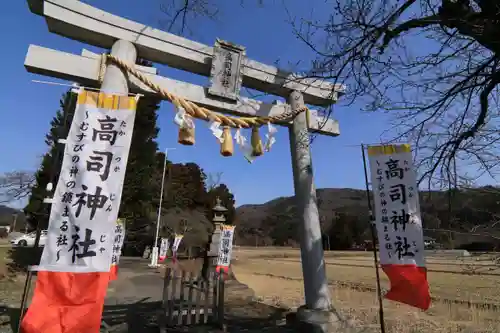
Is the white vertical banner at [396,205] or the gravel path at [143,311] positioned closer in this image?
the white vertical banner at [396,205]

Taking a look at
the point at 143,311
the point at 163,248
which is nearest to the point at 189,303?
the point at 143,311

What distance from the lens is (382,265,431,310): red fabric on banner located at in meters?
4.42

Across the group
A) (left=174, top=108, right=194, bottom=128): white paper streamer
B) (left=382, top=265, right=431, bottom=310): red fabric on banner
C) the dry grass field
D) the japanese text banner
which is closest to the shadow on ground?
the dry grass field

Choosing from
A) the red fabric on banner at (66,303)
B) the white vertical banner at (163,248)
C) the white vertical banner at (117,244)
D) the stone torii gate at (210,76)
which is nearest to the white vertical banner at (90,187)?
the red fabric on banner at (66,303)

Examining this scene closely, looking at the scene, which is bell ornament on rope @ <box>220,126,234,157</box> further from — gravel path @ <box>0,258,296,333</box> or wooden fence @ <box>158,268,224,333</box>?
gravel path @ <box>0,258,296,333</box>

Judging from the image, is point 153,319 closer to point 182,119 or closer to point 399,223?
point 182,119

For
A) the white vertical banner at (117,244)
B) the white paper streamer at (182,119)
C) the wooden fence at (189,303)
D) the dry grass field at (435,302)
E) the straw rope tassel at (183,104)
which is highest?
the straw rope tassel at (183,104)

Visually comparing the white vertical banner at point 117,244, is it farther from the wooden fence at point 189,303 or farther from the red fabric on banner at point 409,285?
the red fabric on banner at point 409,285

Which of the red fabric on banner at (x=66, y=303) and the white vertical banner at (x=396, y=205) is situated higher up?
the white vertical banner at (x=396, y=205)

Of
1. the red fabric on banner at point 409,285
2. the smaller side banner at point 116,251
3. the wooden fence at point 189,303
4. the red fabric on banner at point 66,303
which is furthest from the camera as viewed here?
the smaller side banner at point 116,251

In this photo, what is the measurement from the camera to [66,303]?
336 cm

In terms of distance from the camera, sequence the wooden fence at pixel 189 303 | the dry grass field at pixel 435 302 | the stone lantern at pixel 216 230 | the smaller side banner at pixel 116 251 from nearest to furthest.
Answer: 1. the wooden fence at pixel 189 303
2. the dry grass field at pixel 435 302
3. the smaller side banner at pixel 116 251
4. the stone lantern at pixel 216 230

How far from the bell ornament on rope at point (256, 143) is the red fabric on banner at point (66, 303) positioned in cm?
304

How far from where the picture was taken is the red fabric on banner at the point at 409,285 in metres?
4.42
